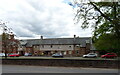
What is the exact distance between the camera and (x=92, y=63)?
20016mm

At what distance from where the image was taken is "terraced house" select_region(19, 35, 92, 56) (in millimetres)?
64000

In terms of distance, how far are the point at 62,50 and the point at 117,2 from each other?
5109 centimetres

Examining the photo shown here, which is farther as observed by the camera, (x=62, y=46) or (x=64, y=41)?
(x=64, y=41)

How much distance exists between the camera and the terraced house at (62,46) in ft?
210

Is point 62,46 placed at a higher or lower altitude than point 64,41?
lower

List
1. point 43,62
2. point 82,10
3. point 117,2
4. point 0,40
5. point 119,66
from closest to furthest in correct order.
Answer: point 117,2, point 82,10, point 119,66, point 43,62, point 0,40

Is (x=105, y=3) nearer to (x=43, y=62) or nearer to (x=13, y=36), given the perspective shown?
(x=43, y=62)

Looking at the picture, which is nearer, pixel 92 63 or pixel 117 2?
pixel 117 2

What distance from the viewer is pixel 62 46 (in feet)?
216

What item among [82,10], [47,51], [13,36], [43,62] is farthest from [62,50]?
[82,10]

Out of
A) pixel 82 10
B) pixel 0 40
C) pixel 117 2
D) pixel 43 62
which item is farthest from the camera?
pixel 0 40

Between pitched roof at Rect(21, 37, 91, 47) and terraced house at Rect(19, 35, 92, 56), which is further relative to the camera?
pitched roof at Rect(21, 37, 91, 47)

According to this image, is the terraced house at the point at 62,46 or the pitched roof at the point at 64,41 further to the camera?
the pitched roof at the point at 64,41

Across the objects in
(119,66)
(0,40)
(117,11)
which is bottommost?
(119,66)
